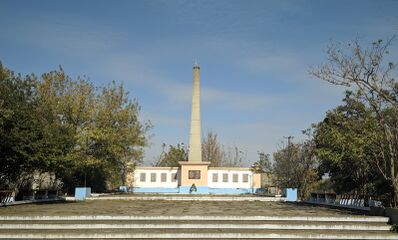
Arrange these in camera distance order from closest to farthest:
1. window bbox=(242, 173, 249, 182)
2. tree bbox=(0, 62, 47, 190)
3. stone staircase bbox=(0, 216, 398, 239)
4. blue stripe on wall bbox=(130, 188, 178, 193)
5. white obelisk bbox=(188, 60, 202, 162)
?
stone staircase bbox=(0, 216, 398, 239) → tree bbox=(0, 62, 47, 190) → white obelisk bbox=(188, 60, 202, 162) → blue stripe on wall bbox=(130, 188, 178, 193) → window bbox=(242, 173, 249, 182)

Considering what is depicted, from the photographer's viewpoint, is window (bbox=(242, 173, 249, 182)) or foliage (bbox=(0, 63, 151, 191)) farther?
window (bbox=(242, 173, 249, 182))

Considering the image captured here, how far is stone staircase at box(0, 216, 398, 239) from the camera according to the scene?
34.0 ft

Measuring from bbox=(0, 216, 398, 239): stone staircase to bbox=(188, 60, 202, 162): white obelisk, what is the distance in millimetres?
24483

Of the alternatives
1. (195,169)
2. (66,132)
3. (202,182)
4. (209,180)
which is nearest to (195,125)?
(195,169)

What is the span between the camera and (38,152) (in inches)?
719

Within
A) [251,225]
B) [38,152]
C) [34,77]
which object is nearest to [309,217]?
[251,225]

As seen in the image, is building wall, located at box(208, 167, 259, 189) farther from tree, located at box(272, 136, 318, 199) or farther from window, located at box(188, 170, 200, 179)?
tree, located at box(272, 136, 318, 199)

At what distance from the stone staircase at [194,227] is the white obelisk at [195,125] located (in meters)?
24.5

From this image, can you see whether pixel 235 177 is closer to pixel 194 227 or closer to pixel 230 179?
pixel 230 179

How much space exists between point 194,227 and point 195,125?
2534 centimetres

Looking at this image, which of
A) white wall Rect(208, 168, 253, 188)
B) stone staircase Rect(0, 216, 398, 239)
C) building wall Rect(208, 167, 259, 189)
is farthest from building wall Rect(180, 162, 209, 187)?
stone staircase Rect(0, 216, 398, 239)

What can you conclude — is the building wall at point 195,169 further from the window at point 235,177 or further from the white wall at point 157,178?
the window at point 235,177

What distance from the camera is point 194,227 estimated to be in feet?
36.3

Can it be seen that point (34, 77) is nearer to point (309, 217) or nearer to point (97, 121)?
point (97, 121)
